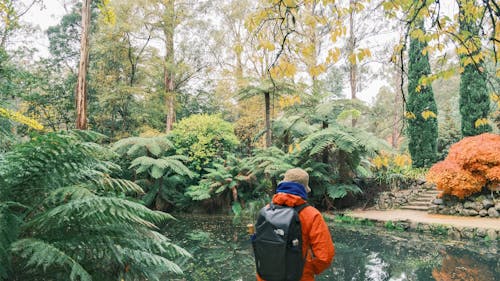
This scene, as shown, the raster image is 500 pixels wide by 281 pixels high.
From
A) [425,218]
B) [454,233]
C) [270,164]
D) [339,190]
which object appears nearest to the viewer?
[454,233]

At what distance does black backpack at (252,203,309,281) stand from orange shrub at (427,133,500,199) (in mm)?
7618

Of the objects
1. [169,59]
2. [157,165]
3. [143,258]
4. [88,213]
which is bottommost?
[143,258]

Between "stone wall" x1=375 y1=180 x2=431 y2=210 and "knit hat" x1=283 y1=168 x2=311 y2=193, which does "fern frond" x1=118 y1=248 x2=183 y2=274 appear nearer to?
"knit hat" x1=283 y1=168 x2=311 y2=193

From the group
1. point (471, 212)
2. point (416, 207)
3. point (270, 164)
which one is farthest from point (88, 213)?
point (416, 207)

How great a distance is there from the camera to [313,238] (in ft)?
6.26

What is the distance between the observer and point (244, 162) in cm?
1056

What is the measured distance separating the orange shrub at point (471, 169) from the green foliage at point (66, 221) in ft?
25.2

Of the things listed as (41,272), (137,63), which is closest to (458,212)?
(41,272)

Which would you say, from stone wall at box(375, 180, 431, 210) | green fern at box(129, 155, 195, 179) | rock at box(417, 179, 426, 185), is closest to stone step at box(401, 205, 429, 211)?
stone wall at box(375, 180, 431, 210)

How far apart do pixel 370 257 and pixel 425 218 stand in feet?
11.8

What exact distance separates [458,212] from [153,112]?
425 inches

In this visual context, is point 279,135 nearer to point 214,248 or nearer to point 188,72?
point 214,248

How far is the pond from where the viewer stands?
4.27 metres

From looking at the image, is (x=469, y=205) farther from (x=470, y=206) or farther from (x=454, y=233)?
(x=454, y=233)
